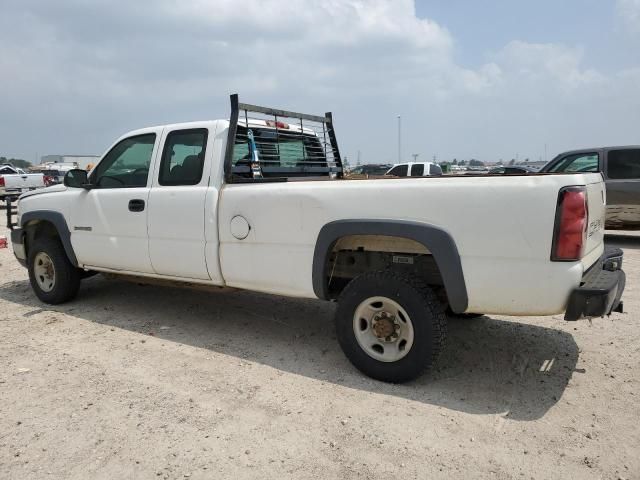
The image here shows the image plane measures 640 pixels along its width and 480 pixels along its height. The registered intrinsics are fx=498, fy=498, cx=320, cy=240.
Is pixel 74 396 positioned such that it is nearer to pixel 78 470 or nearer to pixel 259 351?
pixel 78 470

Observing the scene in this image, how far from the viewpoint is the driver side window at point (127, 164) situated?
4.77 meters

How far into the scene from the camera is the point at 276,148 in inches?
190

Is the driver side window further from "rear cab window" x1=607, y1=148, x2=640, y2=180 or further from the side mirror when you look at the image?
"rear cab window" x1=607, y1=148, x2=640, y2=180

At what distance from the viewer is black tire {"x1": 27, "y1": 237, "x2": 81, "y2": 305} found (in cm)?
545

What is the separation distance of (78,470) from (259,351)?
181cm

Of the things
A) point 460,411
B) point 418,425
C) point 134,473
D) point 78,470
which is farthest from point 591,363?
point 78,470

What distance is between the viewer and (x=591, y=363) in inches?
152

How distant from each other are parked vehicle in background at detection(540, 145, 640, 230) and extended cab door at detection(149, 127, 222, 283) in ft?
26.7

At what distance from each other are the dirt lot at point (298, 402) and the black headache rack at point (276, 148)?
1.49 meters

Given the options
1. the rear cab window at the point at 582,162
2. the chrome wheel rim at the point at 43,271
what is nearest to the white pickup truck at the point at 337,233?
the chrome wheel rim at the point at 43,271

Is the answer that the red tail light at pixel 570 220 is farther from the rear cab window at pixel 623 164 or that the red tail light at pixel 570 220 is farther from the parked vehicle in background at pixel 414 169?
the parked vehicle in background at pixel 414 169

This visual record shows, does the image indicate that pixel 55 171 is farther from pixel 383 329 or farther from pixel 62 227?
pixel 383 329

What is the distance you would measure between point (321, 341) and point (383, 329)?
1.05 meters

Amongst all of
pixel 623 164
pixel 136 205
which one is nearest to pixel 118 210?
pixel 136 205
